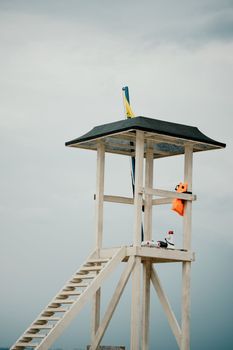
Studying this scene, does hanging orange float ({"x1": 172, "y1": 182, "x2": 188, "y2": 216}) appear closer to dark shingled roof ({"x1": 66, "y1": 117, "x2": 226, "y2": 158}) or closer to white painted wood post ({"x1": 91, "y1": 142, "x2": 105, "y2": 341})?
dark shingled roof ({"x1": 66, "y1": 117, "x2": 226, "y2": 158})

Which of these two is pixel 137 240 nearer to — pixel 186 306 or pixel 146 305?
pixel 186 306

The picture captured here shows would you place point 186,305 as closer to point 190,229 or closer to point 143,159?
point 190,229

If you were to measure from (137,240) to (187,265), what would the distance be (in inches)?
72.1

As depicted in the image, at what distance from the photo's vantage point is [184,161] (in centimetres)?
2756

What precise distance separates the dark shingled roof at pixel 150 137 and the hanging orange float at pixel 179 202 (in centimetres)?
111

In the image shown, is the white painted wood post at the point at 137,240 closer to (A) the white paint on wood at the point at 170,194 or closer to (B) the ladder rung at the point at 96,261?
(A) the white paint on wood at the point at 170,194

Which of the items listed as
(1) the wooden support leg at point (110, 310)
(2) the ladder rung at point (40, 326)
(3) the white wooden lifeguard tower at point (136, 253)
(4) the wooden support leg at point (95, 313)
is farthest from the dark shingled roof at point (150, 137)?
(2) the ladder rung at point (40, 326)

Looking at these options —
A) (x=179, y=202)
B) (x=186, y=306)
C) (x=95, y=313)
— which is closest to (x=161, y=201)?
(x=179, y=202)

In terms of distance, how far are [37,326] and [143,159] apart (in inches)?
197

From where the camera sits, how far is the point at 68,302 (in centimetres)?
2555

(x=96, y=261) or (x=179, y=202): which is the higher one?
(x=179, y=202)

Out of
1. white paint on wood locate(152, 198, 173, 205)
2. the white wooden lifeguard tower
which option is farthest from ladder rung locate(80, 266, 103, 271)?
white paint on wood locate(152, 198, 173, 205)

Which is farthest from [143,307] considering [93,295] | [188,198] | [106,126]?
[106,126]

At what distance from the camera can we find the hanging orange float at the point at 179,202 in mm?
27125
